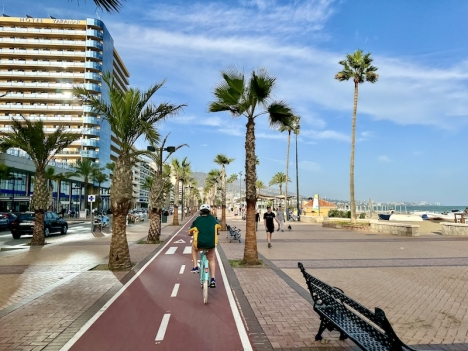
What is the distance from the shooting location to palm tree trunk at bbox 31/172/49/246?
15.5 m

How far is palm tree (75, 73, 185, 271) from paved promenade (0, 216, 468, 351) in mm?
861

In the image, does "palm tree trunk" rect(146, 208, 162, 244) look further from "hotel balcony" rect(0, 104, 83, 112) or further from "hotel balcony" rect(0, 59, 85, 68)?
"hotel balcony" rect(0, 59, 85, 68)

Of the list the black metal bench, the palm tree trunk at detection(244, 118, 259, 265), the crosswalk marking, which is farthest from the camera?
the crosswalk marking

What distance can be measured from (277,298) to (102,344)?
3.56m

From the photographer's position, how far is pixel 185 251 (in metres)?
14.2

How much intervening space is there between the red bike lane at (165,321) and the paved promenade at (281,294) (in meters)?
0.25

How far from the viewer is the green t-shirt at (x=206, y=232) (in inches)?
271

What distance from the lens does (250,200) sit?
10906mm

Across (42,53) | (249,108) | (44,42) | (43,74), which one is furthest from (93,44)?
(249,108)

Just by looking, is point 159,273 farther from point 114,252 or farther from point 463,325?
point 463,325

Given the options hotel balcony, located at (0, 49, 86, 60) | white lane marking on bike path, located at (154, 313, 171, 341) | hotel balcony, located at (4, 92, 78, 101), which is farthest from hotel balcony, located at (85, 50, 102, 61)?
white lane marking on bike path, located at (154, 313, 171, 341)

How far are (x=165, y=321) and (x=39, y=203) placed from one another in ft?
42.3

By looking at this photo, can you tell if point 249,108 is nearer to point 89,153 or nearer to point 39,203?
point 39,203

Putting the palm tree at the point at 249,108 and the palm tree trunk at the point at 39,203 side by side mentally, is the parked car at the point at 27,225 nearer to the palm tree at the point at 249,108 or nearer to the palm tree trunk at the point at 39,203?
the palm tree trunk at the point at 39,203
